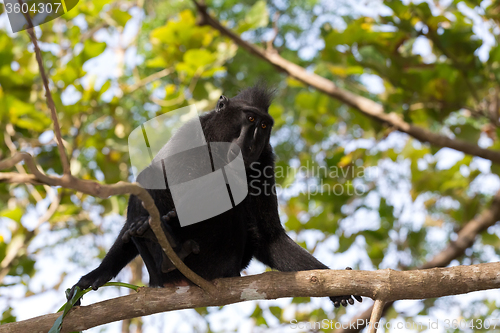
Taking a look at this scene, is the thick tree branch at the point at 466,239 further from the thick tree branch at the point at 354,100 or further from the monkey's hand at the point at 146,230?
the monkey's hand at the point at 146,230

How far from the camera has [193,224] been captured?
9.24 feet

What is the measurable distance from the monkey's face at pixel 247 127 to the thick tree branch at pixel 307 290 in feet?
3.00

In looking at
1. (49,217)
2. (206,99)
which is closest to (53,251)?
(49,217)

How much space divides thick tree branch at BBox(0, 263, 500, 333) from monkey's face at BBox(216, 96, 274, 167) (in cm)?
91

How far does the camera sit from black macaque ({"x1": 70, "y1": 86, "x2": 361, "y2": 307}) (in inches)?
108

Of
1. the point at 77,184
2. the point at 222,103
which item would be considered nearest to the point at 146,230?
the point at 77,184

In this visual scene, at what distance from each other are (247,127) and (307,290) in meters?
1.26

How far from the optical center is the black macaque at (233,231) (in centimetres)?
275

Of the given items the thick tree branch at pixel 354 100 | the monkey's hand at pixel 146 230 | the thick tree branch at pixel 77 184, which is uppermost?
the thick tree branch at pixel 77 184

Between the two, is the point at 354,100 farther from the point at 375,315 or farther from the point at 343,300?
the point at 375,315

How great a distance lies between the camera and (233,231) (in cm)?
297

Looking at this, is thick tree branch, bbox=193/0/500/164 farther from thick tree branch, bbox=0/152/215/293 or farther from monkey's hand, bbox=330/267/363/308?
thick tree branch, bbox=0/152/215/293

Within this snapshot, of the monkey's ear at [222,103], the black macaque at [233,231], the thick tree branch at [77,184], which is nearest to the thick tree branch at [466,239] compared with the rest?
the black macaque at [233,231]

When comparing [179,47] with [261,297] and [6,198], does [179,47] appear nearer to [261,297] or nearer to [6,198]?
[6,198]
